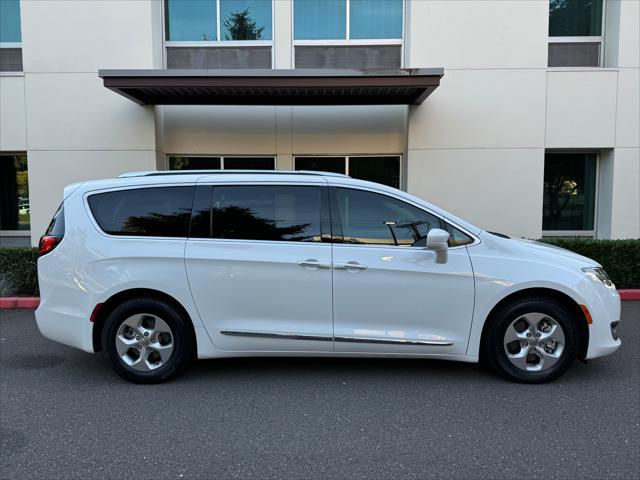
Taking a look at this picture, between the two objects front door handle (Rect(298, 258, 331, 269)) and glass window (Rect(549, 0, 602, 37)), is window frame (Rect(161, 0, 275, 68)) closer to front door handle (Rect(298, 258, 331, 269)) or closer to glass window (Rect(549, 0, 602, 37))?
glass window (Rect(549, 0, 602, 37))

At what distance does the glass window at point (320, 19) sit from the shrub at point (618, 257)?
238 inches

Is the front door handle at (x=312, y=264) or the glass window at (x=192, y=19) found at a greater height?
the glass window at (x=192, y=19)

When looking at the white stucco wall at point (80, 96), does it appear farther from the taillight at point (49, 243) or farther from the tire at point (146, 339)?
the tire at point (146, 339)

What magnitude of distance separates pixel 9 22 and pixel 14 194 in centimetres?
349

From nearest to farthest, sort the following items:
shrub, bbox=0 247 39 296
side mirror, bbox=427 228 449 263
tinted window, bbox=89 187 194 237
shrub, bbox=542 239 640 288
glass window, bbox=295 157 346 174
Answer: side mirror, bbox=427 228 449 263 < tinted window, bbox=89 187 194 237 < shrub, bbox=0 247 39 296 < shrub, bbox=542 239 640 288 < glass window, bbox=295 157 346 174

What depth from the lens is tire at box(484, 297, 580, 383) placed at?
4.21 meters

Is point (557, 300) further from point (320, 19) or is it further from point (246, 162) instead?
point (320, 19)

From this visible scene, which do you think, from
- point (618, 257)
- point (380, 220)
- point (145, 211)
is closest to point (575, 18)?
point (618, 257)

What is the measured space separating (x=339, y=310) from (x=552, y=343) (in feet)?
6.31

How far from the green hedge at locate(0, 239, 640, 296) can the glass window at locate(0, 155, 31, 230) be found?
278cm

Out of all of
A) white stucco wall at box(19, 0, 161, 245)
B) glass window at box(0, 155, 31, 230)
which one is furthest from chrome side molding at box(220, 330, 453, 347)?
glass window at box(0, 155, 31, 230)

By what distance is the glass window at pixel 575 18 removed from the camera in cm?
949

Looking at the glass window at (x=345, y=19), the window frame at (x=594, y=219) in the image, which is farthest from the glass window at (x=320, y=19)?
the window frame at (x=594, y=219)

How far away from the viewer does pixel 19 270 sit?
761 cm
